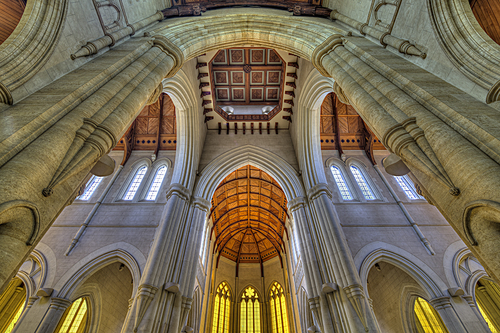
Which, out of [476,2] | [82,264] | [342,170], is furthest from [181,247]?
[476,2]

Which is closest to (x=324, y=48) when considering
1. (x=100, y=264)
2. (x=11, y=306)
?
(x=100, y=264)

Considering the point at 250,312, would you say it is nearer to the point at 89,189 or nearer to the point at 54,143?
the point at 89,189

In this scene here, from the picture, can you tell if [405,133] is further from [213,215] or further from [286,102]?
[213,215]

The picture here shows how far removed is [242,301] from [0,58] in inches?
793

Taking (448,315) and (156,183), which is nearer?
(448,315)

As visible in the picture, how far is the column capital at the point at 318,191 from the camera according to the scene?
10234 millimetres

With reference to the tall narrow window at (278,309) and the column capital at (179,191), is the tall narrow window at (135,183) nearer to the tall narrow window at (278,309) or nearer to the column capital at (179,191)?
the column capital at (179,191)

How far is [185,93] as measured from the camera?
11.0m

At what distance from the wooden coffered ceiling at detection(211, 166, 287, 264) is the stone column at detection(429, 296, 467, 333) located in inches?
368

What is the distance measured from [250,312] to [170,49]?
19129 mm

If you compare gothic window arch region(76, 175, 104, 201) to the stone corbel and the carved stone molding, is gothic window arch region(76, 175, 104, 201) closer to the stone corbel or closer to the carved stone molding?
the carved stone molding

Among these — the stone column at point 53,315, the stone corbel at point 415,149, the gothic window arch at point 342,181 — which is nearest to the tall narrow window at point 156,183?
the stone column at point 53,315

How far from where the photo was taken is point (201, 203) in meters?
10.8

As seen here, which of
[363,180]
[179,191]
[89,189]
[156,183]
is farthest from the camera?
[363,180]
